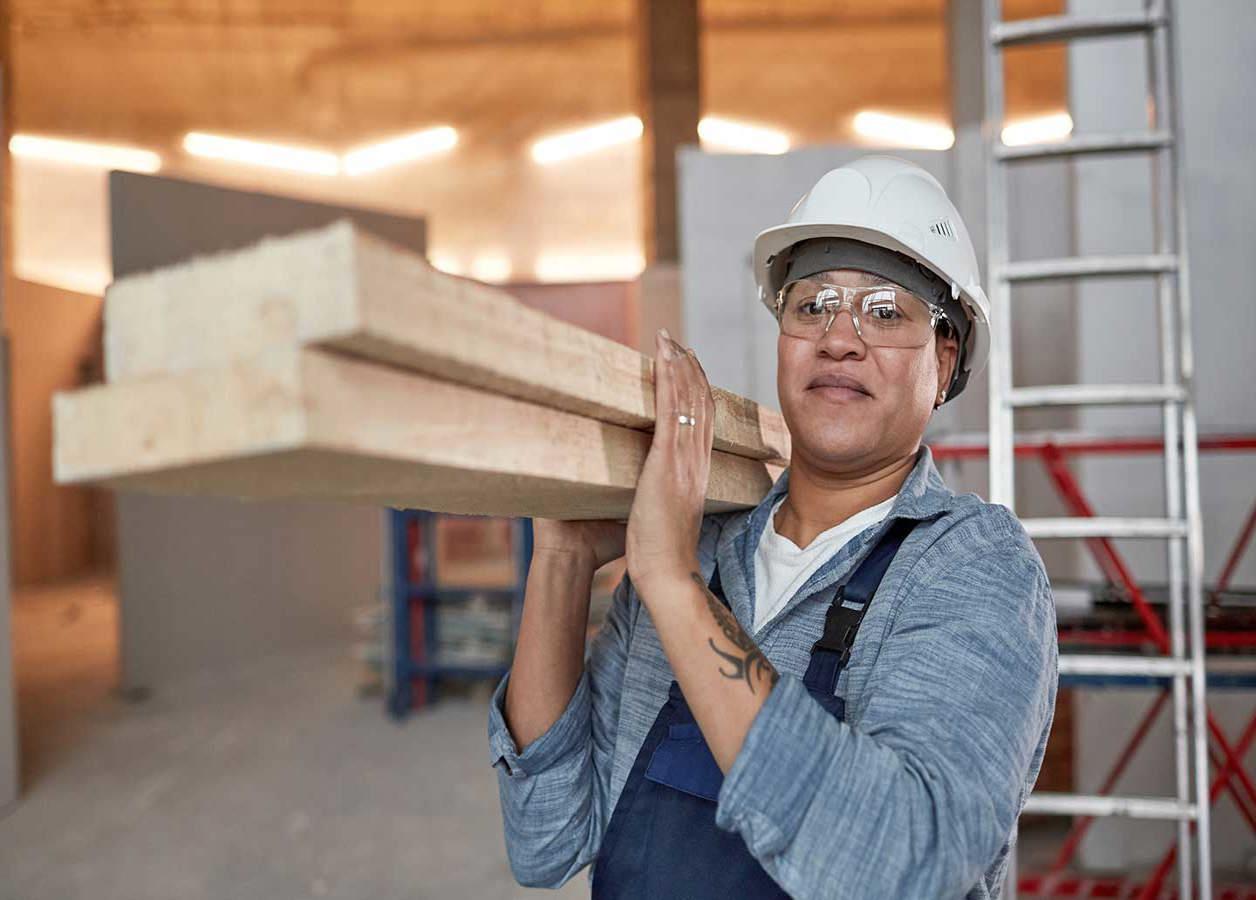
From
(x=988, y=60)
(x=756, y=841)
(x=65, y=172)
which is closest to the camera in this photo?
(x=756, y=841)

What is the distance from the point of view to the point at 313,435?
720 mm

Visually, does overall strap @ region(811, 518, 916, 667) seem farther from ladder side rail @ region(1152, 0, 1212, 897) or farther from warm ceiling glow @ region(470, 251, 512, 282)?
warm ceiling glow @ region(470, 251, 512, 282)

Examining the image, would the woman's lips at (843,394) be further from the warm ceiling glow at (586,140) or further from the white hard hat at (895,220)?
the warm ceiling glow at (586,140)

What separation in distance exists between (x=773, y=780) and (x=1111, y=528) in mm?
2030

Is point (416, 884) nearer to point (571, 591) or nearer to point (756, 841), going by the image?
point (571, 591)

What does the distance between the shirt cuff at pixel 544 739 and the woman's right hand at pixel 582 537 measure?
7.9 inches

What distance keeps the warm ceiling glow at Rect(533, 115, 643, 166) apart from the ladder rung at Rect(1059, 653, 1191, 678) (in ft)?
35.2

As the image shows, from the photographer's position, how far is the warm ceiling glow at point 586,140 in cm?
1247

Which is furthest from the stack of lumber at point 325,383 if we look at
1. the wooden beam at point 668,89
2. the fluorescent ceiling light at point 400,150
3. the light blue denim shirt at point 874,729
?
the fluorescent ceiling light at point 400,150

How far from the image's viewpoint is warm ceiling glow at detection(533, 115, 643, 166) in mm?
12469

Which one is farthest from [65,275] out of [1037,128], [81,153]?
[1037,128]

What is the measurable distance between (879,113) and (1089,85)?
868 centimetres

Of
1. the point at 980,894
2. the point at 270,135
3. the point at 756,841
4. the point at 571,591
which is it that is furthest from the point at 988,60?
the point at 270,135

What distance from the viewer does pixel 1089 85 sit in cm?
408
